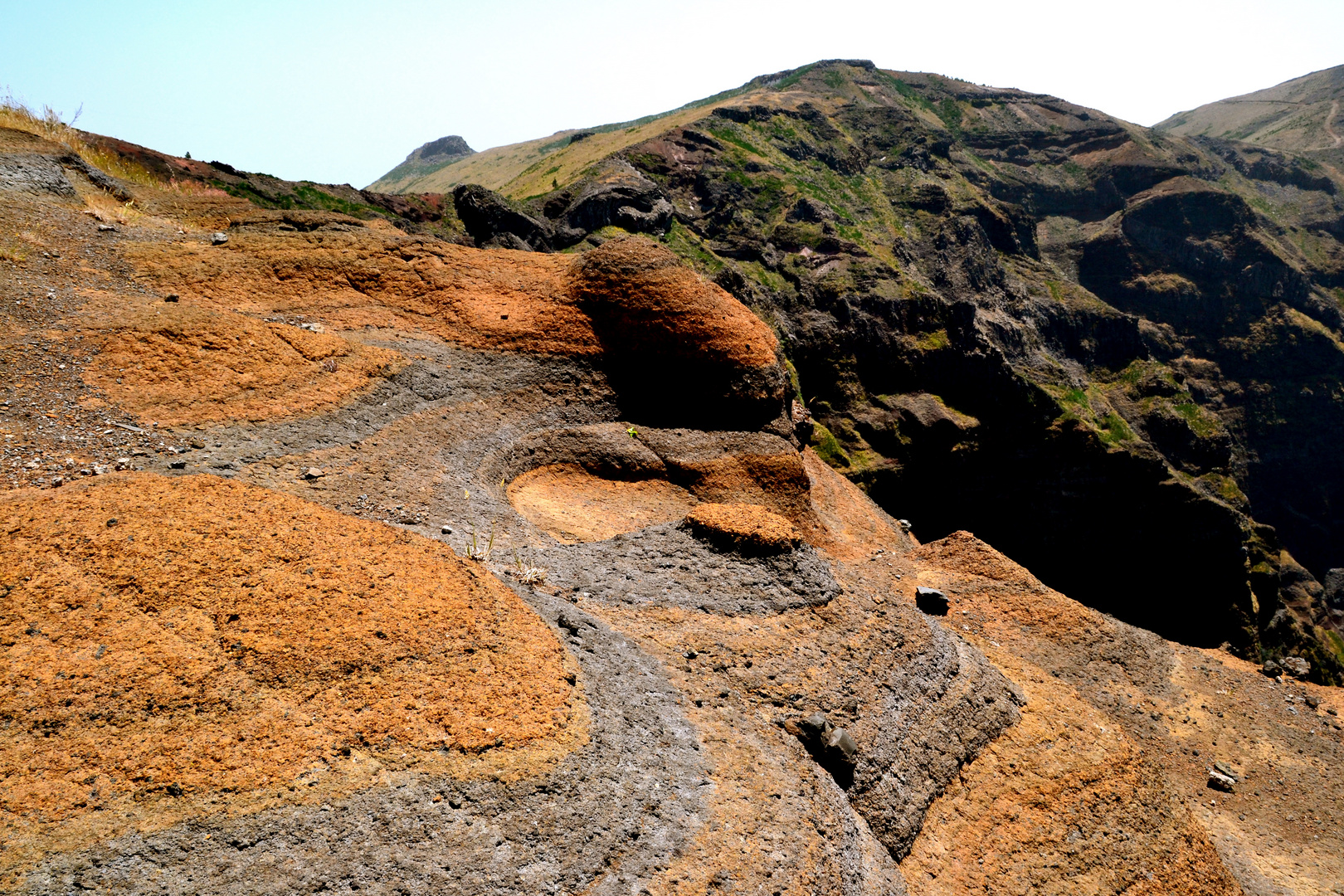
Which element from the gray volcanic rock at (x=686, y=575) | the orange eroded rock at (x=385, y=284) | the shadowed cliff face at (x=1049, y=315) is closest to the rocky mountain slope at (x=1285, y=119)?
the shadowed cliff face at (x=1049, y=315)

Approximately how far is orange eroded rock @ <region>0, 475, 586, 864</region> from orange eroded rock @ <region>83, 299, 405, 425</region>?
258 cm

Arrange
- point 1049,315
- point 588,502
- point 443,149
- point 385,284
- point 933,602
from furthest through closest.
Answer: point 443,149 < point 1049,315 < point 385,284 < point 933,602 < point 588,502

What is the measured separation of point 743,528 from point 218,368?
9503 millimetres

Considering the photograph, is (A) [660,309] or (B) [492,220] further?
(B) [492,220]

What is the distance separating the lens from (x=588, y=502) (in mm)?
14680

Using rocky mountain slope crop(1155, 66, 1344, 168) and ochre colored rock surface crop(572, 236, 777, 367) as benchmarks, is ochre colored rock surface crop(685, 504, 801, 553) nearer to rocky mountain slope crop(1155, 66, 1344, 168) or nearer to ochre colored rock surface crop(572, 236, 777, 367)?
ochre colored rock surface crop(572, 236, 777, 367)

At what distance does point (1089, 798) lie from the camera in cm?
1116

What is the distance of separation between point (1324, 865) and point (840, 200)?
6546 cm

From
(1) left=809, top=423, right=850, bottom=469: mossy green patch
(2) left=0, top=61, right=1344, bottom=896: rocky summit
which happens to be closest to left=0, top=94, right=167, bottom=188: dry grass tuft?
(2) left=0, top=61, right=1344, bottom=896: rocky summit

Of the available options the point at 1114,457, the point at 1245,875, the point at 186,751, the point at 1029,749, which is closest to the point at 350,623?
the point at 186,751

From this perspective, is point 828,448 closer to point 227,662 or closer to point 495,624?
point 495,624

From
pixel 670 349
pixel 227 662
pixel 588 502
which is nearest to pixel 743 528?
pixel 588 502

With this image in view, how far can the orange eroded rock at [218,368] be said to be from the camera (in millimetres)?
11047

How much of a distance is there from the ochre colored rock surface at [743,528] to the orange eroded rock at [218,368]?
22.6 feet
